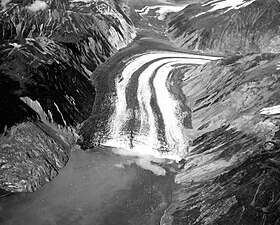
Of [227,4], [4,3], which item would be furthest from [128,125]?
[227,4]

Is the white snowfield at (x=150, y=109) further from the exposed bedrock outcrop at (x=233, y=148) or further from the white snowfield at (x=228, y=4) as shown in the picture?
the white snowfield at (x=228, y=4)

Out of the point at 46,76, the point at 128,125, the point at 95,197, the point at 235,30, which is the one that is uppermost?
the point at 46,76

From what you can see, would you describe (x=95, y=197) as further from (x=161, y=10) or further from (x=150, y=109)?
(x=161, y=10)

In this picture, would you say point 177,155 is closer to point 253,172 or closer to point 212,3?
point 253,172

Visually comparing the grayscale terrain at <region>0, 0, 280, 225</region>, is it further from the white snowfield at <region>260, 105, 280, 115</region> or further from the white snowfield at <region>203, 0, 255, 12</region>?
the white snowfield at <region>203, 0, 255, 12</region>

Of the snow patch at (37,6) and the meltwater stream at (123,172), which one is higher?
the snow patch at (37,6)

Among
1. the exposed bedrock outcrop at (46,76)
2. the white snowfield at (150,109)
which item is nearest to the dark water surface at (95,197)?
the exposed bedrock outcrop at (46,76)
